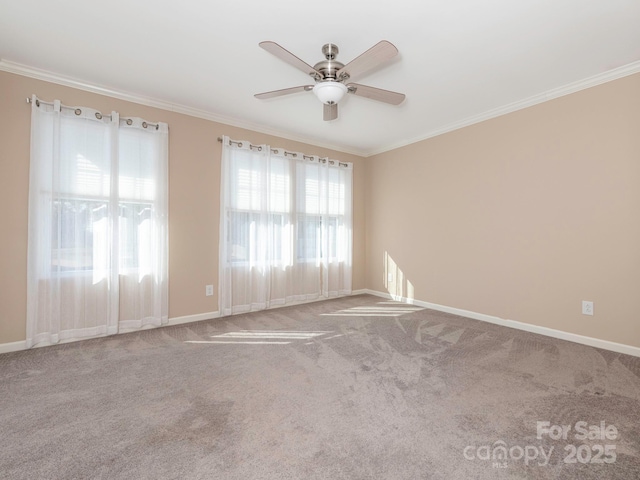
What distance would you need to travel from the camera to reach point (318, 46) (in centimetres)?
244

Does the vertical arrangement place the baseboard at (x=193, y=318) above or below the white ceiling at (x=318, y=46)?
below

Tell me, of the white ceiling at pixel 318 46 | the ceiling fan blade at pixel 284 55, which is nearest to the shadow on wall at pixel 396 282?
the white ceiling at pixel 318 46

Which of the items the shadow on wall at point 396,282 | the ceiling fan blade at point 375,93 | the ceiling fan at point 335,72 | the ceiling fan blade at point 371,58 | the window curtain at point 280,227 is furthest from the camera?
the shadow on wall at point 396,282

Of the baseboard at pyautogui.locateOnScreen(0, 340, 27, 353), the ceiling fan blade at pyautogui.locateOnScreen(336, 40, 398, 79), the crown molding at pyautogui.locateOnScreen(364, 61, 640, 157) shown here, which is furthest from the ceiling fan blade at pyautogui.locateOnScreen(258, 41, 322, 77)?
the baseboard at pyautogui.locateOnScreen(0, 340, 27, 353)

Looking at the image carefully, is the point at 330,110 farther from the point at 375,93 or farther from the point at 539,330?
the point at 539,330

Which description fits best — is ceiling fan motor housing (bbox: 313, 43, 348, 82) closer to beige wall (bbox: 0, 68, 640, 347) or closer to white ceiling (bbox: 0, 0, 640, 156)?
white ceiling (bbox: 0, 0, 640, 156)

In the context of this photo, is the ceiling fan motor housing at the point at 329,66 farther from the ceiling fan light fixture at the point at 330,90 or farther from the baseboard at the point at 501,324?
the baseboard at the point at 501,324

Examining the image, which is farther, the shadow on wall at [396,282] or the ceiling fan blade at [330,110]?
the shadow on wall at [396,282]

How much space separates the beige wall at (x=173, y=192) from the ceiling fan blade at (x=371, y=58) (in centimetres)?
225

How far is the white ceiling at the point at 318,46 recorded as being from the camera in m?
2.06

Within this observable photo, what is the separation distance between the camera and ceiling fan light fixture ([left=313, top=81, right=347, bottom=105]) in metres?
2.27

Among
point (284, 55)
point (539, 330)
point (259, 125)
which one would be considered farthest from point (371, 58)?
point (539, 330)

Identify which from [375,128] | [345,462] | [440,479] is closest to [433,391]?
[440,479]

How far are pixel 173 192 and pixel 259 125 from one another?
4.94 feet
